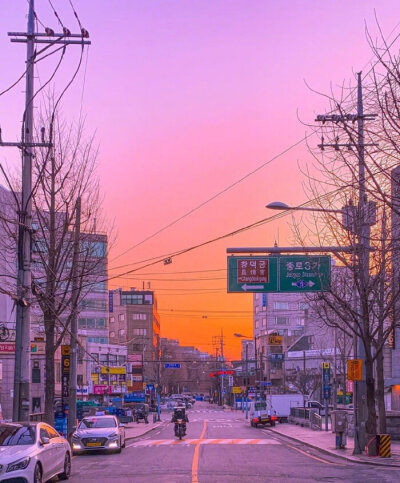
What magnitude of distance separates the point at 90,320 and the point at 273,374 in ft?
109

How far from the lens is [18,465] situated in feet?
46.5

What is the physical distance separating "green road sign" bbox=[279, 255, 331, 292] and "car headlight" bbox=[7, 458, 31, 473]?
50.3 ft

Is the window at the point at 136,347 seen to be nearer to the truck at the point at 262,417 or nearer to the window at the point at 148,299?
the window at the point at 148,299

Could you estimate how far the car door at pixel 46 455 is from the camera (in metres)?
15.5

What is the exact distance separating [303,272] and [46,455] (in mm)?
14877

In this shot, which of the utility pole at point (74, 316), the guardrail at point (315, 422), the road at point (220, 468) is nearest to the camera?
the road at point (220, 468)

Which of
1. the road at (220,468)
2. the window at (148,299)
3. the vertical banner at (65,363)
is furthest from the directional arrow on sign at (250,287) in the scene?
the window at (148,299)

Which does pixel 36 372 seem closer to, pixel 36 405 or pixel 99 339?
pixel 36 405

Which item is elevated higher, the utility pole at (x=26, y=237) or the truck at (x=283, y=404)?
the utility pole at (x=26, y=237)

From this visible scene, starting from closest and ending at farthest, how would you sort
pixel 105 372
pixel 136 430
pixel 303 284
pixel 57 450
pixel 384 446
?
pixel 57 450, pixel 384 446, pixel 303 284, pixel 136 430, pixel 105 372

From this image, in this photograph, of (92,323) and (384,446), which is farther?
(92,323)

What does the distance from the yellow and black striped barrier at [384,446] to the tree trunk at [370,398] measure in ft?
2.74

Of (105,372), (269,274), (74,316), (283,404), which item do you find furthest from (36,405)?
(269,274)

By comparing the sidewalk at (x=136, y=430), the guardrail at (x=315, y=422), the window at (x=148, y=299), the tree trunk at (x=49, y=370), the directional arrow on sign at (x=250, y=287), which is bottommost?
the sidewalk at (x=136, y=430)
